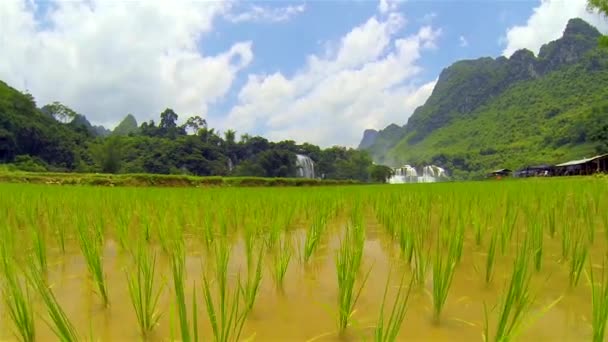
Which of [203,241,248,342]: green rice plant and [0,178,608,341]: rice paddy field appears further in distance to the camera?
[0,178,608,341]: rice paddy field

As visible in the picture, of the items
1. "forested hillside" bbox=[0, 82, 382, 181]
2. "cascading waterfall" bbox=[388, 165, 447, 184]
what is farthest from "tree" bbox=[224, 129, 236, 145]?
"cascading waterfall" bbox=[388, 165, 447, 184]

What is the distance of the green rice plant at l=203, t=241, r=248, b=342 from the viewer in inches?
32.0

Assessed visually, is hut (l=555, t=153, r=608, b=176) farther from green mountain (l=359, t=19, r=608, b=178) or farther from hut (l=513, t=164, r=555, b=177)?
green mountain (l=359, t=19, r=608, b=178)

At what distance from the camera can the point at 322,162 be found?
58.3 metres

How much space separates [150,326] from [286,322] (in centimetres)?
39

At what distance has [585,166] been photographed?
98.1 ft

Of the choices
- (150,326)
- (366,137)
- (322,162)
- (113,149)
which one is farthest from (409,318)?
(366,137)

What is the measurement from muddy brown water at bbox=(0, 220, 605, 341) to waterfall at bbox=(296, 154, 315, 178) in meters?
49.1

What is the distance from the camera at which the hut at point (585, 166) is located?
1025 inches

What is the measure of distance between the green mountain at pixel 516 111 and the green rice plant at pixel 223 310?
140 ft

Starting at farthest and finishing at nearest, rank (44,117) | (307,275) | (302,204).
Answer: (44,117), (302,204), (307,275)

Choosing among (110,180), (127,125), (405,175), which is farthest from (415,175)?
(127,125)

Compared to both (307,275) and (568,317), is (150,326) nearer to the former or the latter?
(307,275)

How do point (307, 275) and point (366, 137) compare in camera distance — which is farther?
point (366, 137)
